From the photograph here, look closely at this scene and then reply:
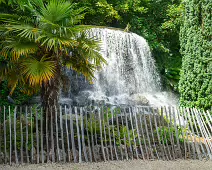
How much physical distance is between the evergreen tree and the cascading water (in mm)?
2023

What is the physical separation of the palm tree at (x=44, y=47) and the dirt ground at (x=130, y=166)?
1.33m

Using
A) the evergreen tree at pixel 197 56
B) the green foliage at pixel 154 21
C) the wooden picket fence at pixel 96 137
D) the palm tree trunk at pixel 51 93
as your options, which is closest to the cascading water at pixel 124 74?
the green foliage at pixel 154 21

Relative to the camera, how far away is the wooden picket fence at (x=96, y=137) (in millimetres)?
5453

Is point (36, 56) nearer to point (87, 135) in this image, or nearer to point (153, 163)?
point (87, 135)

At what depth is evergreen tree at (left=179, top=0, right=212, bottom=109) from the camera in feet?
34.3

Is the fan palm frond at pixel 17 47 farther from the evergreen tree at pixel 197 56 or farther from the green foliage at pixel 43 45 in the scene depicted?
the evergreen tree at pixel 197 56

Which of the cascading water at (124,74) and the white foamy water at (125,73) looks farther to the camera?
the white foamy water at (125,73)

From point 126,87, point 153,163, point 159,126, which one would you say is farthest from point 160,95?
point 153,163

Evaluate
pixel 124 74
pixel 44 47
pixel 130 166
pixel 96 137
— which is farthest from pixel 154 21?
pixel 130 166

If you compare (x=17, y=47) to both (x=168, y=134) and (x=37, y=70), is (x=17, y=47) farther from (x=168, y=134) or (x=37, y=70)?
(x=168, y=134)

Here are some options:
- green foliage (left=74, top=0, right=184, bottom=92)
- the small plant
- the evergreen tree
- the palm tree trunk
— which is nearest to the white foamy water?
green foliage (left=74, top=0, right=184, bottom=92)

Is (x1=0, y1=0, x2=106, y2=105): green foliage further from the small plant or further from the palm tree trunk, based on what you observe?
the small plant

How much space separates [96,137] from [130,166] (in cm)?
96

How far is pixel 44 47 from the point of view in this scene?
5.66 meters
